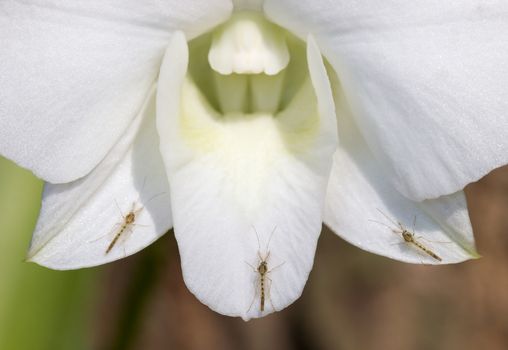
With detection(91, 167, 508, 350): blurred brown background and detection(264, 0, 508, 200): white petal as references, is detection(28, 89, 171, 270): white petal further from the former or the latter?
detection(91, 167, 508, 350): blurred brown background

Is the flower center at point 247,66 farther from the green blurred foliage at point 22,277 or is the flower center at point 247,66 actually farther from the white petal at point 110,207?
the green blurred foliage at point 22,277

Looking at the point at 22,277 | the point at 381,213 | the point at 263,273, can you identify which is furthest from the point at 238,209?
the point at 22,277

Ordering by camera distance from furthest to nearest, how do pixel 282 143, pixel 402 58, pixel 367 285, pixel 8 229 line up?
pixel 367 285 < pixel 8 229 < pixel 282 143 < pixel 402 58

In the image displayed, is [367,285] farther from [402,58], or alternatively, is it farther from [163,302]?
[402,58]

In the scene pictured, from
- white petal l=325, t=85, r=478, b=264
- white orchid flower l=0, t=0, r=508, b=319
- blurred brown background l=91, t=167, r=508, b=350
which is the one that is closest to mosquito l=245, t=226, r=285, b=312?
white orchid flower l=0, t=0, r=508, b=319

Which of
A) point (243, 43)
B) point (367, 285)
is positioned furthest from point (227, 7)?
point (367, 285)

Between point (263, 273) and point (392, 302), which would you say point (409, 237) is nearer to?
point (263, 273)
